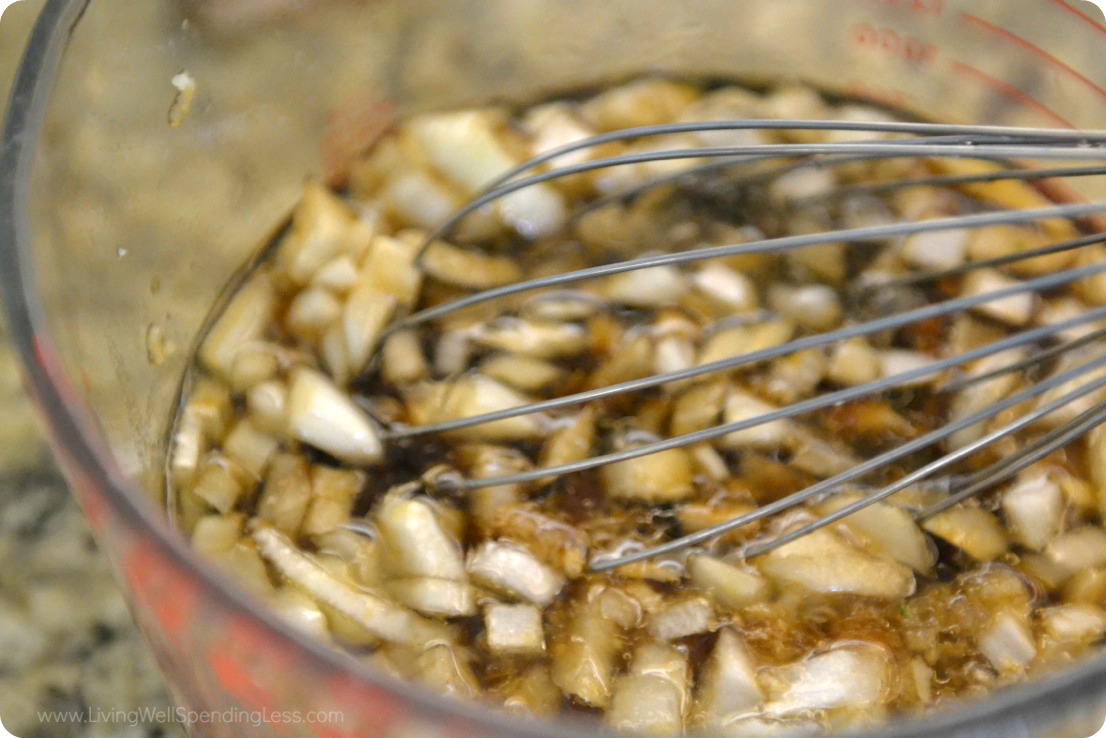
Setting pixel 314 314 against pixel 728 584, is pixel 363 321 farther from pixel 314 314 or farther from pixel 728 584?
pixel 728 584

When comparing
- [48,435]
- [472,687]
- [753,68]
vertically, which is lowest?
[472,687]

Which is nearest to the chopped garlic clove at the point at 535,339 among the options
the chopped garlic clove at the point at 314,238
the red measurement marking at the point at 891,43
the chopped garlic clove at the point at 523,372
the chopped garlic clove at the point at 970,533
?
the chopped garlic clove at the point at 523,372

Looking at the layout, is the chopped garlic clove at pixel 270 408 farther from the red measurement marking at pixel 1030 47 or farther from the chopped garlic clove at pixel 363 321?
the red measurement marking at pixel 1030 47

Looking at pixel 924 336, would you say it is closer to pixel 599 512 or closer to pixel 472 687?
pixel 599 512

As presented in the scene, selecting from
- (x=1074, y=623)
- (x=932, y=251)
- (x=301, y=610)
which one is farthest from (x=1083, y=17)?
(x=301, y=610)

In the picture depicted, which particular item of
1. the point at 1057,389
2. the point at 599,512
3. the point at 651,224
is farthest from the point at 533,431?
the point at 1057,389

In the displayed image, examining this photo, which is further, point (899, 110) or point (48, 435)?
point (899, 110)
